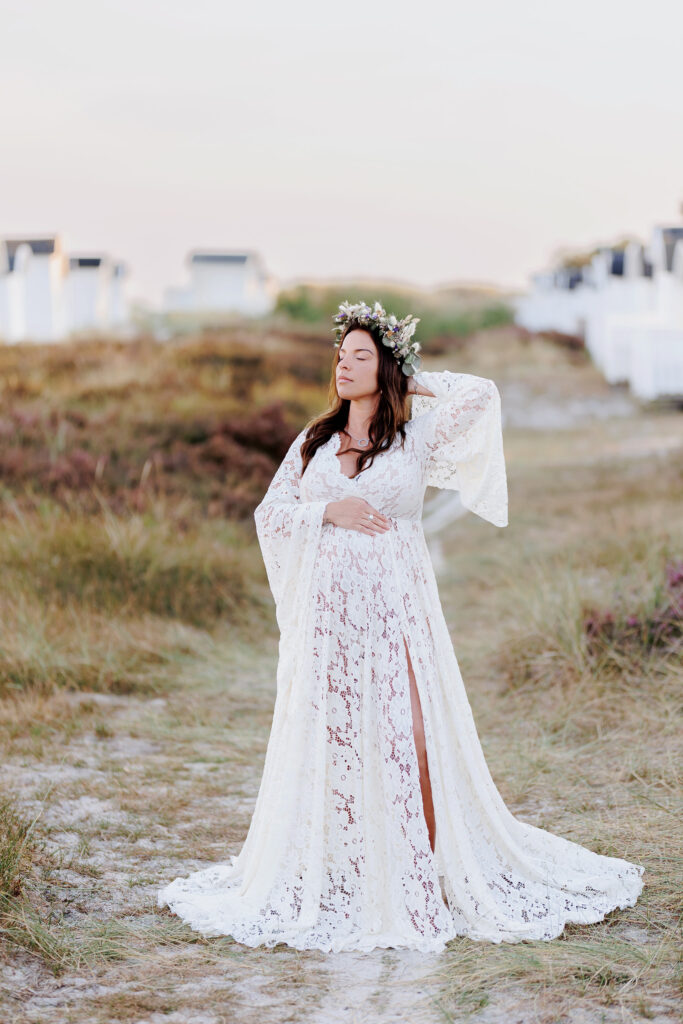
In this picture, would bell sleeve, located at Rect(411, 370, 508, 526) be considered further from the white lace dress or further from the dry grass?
the dry grass

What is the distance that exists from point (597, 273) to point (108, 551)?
39.8m

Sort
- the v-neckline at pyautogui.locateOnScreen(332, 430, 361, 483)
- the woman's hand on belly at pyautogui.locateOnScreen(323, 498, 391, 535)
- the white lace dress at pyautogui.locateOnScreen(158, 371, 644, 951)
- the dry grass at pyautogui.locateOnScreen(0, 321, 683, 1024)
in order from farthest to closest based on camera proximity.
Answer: the v-neckline at pyautogui.locateOnScreen(332, 430, 361, 483), the woman's hand on belly at pyautogui.locateOnScreen(323, 498, 391, 535), the white lace dress at pyautogui.locateOnScreen(158, 371, 644, 951), the dry grass at pyautogui.locateOnScreen(0, 321, 683, 1024)

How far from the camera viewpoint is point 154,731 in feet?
22.6

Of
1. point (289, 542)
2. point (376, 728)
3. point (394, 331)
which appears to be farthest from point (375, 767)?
point (394, 331)

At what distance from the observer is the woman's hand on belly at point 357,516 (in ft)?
14.1

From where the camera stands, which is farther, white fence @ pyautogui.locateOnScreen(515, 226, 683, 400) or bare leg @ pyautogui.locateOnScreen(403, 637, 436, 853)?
white fence @ pyautogui.locateOnScreen(515, 226, 683, 400)

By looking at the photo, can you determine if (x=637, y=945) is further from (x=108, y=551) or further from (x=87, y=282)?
(x=87, y=282)

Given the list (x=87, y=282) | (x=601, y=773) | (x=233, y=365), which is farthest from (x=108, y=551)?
(x=87, y=282)

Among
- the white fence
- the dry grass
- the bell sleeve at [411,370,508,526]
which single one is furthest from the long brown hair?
the white fence

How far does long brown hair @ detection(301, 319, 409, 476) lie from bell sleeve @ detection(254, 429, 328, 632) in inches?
6.6

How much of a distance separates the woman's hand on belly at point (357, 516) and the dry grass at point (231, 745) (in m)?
1.44

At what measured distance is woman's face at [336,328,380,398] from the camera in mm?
4426

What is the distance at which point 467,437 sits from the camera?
456cm

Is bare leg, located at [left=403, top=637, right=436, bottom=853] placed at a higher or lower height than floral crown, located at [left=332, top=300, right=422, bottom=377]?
lower
